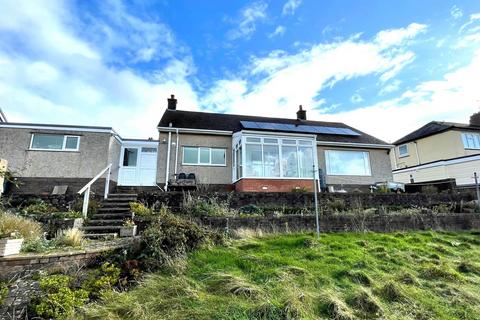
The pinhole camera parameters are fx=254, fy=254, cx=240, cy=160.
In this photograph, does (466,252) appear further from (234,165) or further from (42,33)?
(42,33)

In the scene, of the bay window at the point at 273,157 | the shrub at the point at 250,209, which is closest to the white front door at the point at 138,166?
the bay window at the point at 273,157

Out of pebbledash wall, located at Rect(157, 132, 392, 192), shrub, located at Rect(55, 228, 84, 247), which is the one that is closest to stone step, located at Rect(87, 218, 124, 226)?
shrub, located at Rect(55, 228, 84, 247)

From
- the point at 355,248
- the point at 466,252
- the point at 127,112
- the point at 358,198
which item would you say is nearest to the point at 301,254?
the point at 355,248

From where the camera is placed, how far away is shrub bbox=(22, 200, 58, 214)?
9.12 meters

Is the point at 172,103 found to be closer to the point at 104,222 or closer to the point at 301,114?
the point at 301,114

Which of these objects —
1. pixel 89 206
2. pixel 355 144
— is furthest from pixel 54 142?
pixel 355 144

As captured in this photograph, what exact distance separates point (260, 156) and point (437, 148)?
19.2 m

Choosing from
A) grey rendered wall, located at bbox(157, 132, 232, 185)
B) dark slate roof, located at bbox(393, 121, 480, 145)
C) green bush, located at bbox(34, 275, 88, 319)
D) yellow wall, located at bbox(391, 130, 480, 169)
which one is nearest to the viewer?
green bush, located at bbox(34, 275, 88, 319)

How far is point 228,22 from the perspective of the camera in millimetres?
10266

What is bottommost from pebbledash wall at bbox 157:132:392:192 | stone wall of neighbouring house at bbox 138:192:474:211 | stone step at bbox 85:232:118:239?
stone step at bbox 85:232:118:239

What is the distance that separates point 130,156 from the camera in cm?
1558

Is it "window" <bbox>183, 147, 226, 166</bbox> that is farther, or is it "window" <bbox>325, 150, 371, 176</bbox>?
"window" <bbox>325, 150, 371, 176</bbox>

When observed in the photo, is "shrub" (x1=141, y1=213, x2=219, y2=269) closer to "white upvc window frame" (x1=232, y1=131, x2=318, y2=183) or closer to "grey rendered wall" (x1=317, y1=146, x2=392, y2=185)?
"white upvc window frame" (x1=232, y1=131, x2=318, y2=183)

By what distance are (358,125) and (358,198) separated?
12.2 metres
